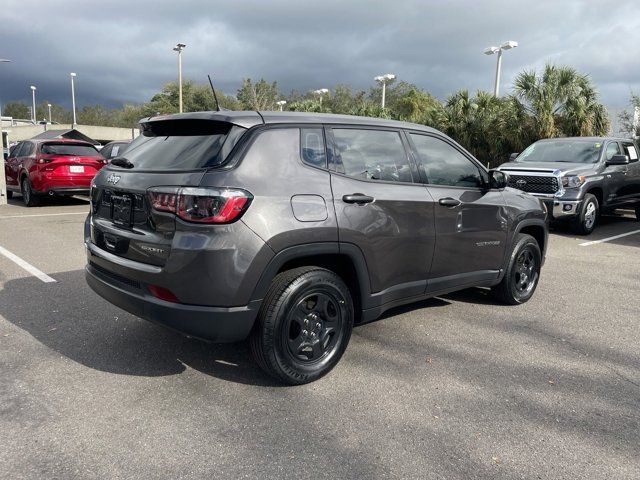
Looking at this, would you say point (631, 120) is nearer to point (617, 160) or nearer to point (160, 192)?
A: point (617, 160)

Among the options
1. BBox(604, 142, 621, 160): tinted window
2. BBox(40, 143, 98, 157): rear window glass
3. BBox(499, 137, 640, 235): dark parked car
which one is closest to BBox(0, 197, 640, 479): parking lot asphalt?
BBox(499, 137, 640, 235): dark parked car

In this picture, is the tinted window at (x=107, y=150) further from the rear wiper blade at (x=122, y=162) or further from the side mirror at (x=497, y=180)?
the side mirror at (x=497, y=180)

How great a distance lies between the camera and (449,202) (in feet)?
14.0

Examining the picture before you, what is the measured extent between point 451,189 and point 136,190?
8.15 feet

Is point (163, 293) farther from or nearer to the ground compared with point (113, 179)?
nearer to the ground

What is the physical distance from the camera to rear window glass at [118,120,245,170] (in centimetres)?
325

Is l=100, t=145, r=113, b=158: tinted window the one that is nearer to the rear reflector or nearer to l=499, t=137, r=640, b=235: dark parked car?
l=499, t=137, r=640, b=235: dark parked car

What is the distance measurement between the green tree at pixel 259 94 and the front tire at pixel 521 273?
49419mm

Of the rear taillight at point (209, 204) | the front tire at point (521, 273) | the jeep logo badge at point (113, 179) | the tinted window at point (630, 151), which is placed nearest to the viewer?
the rear taillight at point (209, 204)

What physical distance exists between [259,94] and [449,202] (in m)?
58.3

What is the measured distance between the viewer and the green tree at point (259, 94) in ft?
182

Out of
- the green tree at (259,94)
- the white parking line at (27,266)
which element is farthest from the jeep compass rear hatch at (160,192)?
the green tree at (259,94)

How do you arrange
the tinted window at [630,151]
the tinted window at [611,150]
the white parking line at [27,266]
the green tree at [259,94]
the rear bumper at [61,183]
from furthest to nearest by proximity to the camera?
the green tree at [259,94], the rear bumper at [61,183], the tinted window at [630,151], the tinted window at [611,150], the white parking line at [27,266]

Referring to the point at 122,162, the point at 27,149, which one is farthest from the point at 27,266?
the point at 27,149
